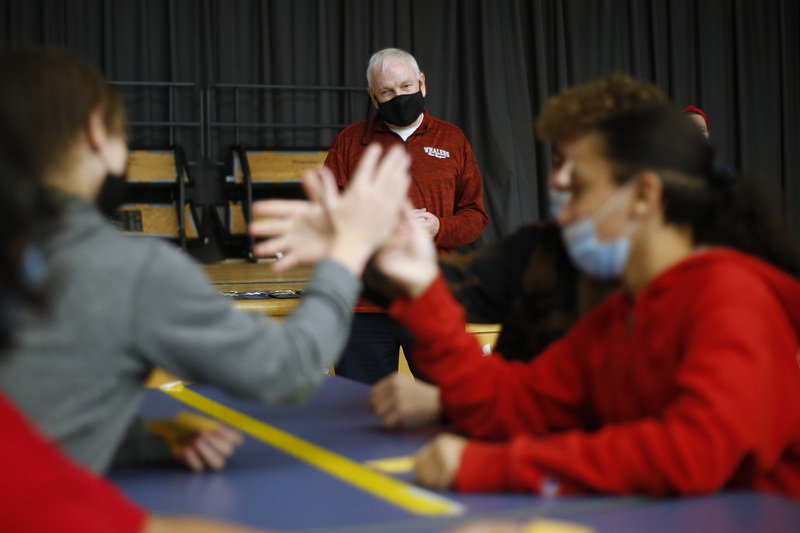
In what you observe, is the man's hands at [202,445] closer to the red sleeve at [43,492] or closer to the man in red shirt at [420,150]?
the red sleeve at [43,492]

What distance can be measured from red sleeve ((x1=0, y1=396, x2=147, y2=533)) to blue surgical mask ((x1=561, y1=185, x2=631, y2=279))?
74cm

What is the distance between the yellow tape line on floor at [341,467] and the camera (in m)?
1.04

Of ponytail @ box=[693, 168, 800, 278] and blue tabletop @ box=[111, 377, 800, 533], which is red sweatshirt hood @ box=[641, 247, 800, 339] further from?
blue tabletop @ box=[111, 377, 800, 533]

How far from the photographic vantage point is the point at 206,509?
3.45 feet

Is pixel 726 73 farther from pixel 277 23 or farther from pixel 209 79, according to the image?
pixel 209 79

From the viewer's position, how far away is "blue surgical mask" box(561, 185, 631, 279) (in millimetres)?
1226

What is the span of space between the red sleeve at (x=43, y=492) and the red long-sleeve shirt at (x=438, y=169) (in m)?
2.29

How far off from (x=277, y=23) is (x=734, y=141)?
403 cm

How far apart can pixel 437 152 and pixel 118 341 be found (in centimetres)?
224

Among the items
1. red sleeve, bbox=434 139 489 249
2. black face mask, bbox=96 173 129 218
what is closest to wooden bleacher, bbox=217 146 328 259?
red sleeve, bbox=434 139 489 249

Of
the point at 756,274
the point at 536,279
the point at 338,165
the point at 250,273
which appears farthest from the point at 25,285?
the point at 250,273

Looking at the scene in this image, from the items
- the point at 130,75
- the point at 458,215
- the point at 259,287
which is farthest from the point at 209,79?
the point at 458,215

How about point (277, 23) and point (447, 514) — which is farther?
point (277, 23)

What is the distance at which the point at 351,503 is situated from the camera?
1052 millimetres
